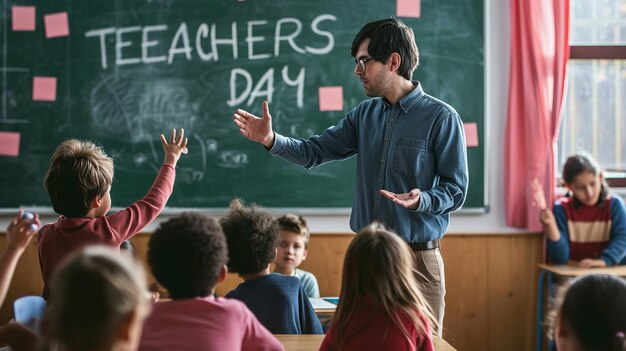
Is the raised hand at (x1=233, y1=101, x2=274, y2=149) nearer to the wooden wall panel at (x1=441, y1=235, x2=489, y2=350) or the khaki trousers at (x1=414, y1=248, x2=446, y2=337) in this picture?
the khaki trousers at (x1=414, y1=248, x2=446, y2=337)

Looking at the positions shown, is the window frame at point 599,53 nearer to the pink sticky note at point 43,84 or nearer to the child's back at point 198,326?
the pink sticky note at point 43,84

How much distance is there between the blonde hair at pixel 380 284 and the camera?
2047mm

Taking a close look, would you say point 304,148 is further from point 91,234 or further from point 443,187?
point 91,234

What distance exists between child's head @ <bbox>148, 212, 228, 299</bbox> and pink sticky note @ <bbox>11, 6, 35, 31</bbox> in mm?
3136

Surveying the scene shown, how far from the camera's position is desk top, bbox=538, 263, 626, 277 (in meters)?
4.02

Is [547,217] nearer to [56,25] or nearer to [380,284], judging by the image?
[380,284]

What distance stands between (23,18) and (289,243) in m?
2.03

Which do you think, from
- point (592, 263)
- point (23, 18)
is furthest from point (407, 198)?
point (23, 18)

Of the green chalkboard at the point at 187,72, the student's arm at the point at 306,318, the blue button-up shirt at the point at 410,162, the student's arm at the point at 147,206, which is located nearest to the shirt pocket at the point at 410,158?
the blue button-up shirt at the point at 410,162

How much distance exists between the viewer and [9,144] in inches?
179

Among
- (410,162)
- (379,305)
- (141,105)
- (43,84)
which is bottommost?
(379,305)

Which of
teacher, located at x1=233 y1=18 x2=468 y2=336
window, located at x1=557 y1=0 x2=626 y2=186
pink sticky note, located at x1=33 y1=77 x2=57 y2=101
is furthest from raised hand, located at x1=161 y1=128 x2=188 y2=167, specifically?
window, located at x1=557 y1=0 x2=626 y2=186

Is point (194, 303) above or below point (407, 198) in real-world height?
below

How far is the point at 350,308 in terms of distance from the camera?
207 centimetres
